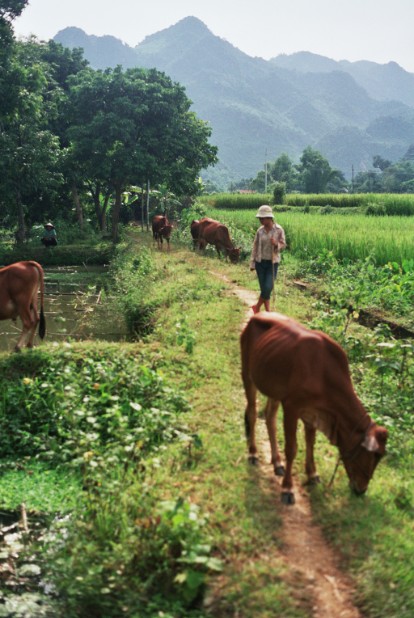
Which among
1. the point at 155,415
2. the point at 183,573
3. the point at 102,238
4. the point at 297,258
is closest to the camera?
the point at 183,573

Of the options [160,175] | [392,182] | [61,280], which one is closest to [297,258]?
[61,280]

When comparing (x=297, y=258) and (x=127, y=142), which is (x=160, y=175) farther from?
(x=297, y=258)

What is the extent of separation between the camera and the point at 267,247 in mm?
9289

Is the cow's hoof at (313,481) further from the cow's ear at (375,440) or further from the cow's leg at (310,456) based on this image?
the cow's ear at (375,440)

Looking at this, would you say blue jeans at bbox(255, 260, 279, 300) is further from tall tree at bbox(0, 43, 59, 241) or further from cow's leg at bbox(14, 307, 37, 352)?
tall tree at bbox(0, 43, 59, 241)

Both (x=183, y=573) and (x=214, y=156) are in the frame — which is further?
(x=214, y=156)

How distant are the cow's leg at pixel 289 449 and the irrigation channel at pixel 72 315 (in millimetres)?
5103

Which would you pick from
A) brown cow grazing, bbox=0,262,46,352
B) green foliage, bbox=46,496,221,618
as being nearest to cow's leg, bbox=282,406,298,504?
green foliage, bbox=46,496,221,618

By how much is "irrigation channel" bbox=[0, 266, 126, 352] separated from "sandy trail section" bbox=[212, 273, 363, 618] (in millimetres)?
5314

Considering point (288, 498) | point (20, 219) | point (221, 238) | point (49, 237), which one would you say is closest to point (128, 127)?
point (20, 219)

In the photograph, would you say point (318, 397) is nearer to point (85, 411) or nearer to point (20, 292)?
point (85, 411)

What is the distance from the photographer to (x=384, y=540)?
433 centimetres

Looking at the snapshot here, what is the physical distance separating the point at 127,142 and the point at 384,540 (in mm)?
21418

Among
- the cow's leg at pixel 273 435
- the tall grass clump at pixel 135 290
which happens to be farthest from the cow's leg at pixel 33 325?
the cow's leg at pixel 273 435
